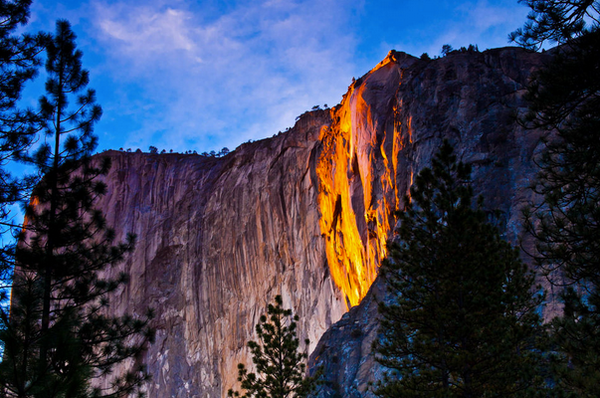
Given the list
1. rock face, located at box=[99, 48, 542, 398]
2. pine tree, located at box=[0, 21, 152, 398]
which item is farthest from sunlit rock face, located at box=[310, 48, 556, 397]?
pine tree, located at box=[0, 21, 152, 398]

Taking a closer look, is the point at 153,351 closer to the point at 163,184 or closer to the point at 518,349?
the point at 163,184

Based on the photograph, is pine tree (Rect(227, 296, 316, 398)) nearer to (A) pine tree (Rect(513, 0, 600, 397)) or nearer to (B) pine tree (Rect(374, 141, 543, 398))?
(B) pine tree (Rect(374, 141, 543, 398))

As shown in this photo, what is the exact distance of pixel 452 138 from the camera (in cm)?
2627

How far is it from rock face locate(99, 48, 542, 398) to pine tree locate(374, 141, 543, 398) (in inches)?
167

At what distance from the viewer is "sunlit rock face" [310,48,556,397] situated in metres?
22.5

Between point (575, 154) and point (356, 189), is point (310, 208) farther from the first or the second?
point (575, 154)

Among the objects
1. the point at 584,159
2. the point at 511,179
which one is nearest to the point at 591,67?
the point at 584,159

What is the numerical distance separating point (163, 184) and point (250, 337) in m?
21.7

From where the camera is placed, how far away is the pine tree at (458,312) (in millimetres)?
11562

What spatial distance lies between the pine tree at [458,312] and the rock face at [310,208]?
423cm

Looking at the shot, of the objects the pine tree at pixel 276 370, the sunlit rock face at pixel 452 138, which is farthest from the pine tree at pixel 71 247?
the sunlit rock face at pixel 452 138

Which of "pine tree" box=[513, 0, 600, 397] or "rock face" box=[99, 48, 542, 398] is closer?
"pine tree" box=[513, 0, 600, 397]

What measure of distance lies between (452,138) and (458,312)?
16.0 meters

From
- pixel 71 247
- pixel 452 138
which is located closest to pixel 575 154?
pixel 71 247
